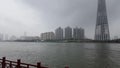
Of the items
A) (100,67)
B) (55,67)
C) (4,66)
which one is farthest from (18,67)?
(100,67)

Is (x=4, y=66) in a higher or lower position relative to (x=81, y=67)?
higher

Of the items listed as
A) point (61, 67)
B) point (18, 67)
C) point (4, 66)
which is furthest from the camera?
point (61, 67)

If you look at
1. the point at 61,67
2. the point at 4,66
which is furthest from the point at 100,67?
the point at 4,66

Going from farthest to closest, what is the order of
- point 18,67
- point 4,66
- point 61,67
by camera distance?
1. point 61,67
2. point 4,66
3. point 18,67

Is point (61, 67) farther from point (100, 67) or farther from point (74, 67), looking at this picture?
point (100, 67)

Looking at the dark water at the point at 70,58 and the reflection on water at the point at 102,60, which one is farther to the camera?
the dark water at the point at 70,58

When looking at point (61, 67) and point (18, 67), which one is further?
point (61, 67)

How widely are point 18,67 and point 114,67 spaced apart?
72.5 ft

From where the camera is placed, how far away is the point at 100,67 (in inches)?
1126

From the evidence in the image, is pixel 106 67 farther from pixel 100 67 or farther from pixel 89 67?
pixel 89 67

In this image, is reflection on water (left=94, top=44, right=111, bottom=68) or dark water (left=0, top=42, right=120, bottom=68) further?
dark water (left=0, top=42, right=120, bottom=68)

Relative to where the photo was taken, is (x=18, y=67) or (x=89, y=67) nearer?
(x=18, y=67)

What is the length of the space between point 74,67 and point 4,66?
16.9 metres

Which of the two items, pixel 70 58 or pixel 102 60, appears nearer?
pixel 102 60
